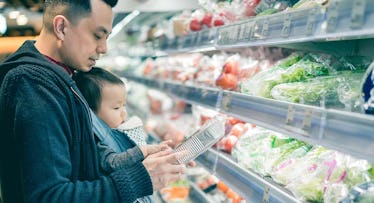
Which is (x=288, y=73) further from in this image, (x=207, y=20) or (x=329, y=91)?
(x=207, y=20)

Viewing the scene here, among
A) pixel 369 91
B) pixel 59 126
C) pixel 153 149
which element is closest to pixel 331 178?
pixel 369 91

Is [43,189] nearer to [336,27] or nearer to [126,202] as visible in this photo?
[126,202]

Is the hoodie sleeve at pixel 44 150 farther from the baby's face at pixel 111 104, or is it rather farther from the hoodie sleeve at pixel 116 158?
the baby's face at pixel 111 104

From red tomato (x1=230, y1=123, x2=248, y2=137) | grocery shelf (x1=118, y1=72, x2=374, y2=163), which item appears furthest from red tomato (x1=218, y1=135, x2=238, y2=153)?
grocery shelf (x1=118, y1=72, x2=374, y2=163)

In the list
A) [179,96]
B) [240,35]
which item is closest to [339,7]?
[240,35]

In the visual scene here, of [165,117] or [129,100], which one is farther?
[129,100]

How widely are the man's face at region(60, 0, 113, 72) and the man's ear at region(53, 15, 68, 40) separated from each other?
12 mm

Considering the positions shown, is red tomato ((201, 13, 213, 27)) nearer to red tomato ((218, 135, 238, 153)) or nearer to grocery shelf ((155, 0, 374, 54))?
grocery shelf ((155, 0, 374, 54))

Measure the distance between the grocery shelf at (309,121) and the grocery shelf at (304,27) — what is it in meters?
0.20

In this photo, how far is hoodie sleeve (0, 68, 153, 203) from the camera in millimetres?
1158

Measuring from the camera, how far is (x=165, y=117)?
4367 millimetres

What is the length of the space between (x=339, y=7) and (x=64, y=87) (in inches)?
30.9

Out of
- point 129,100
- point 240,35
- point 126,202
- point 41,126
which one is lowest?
point 129,100

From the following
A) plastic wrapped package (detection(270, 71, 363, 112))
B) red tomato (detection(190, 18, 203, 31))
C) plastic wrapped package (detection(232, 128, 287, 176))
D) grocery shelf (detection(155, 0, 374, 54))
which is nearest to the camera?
grocery shelf (detection(155, 0, 374, 54))
